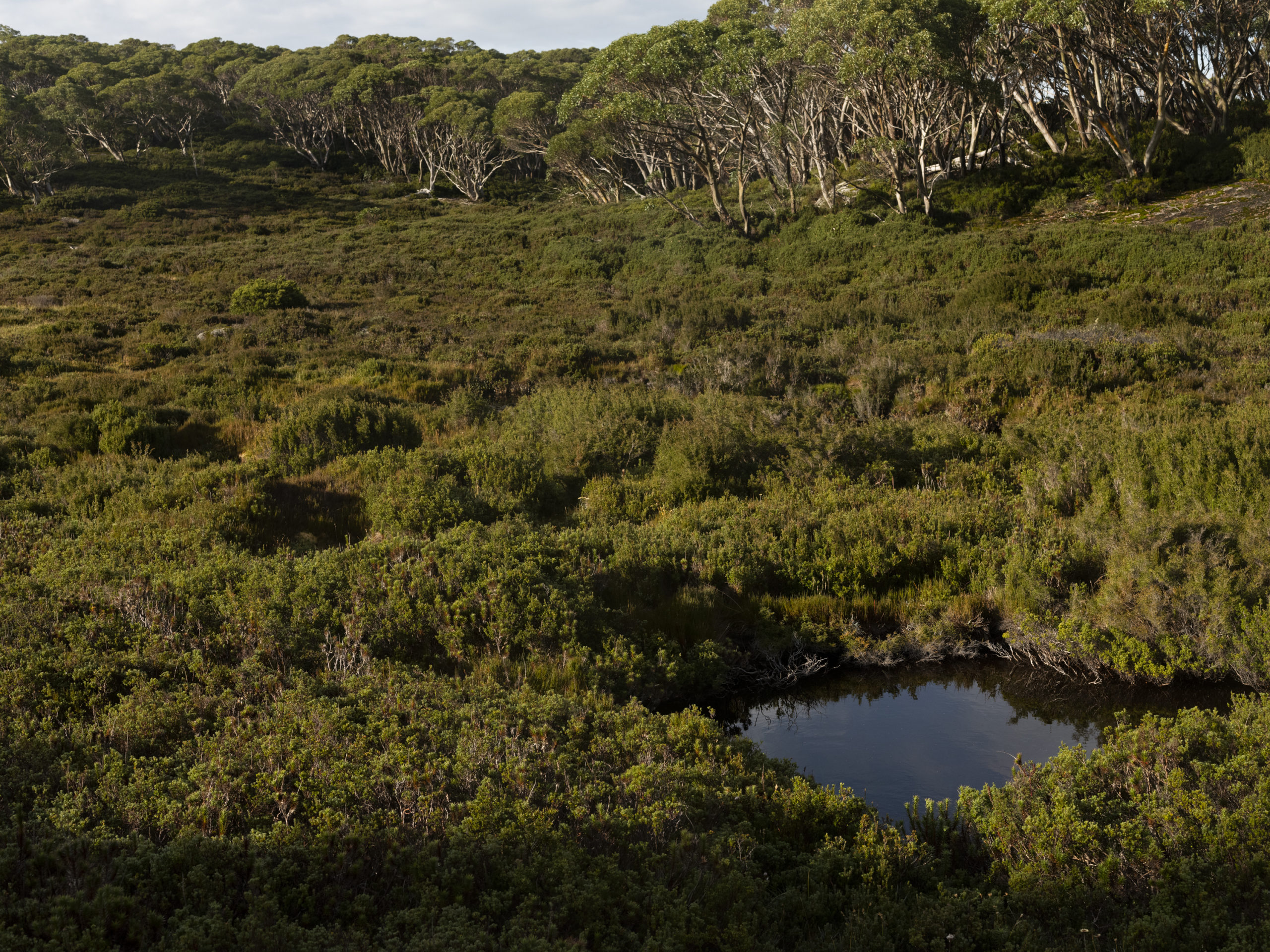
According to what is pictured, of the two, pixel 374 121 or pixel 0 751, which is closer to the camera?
pixel 0 751

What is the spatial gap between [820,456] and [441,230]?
36741mm

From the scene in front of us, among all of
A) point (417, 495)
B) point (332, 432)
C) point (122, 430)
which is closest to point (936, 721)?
point (417, 495)

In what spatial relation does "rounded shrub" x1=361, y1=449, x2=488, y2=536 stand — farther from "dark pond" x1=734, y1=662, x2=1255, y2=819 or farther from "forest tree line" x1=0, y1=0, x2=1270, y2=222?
"forest tree line" x1=0, y1=0, x2=1270, y2=222

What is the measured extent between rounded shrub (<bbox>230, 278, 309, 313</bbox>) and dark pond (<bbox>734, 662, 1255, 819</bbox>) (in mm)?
20575

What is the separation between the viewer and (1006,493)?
7.95 meters

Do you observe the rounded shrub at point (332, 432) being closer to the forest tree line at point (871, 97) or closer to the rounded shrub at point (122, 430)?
the rounded shrub at point (122, 430)

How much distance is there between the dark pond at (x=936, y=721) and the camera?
4691mm

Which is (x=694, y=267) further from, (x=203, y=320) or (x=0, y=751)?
(x=0, y=751)

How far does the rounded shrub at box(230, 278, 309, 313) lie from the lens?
2225cm

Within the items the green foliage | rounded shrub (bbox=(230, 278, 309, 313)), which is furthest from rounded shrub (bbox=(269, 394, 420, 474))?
rounded shrub (bbox=(230, 278, 309, 313))

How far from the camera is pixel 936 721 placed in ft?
17.3

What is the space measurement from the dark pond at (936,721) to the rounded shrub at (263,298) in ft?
67.5

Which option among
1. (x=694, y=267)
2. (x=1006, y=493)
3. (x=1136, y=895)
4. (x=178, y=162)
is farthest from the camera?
(x=178, y=162)

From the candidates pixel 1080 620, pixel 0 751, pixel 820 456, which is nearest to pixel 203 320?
pixel 820 456
